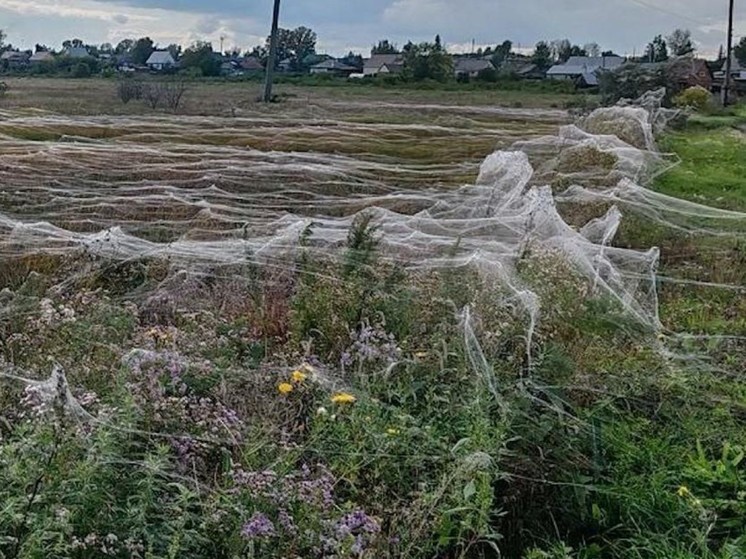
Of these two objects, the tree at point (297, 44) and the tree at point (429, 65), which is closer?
the tree at point (429, 65)

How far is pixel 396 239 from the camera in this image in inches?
173

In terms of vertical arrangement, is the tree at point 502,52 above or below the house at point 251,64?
above

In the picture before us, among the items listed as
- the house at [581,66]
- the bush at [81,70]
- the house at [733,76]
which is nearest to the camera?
the bush at [81,70]

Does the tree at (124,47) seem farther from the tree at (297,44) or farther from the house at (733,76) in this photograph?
the house at (733,76)

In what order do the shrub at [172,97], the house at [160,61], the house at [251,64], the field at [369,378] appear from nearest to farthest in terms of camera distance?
the field at [369,378]
the shrub at [172,97]
the house at [160,61]
the house at [251,64]

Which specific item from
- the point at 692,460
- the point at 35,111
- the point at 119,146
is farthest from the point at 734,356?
the point at 35,111

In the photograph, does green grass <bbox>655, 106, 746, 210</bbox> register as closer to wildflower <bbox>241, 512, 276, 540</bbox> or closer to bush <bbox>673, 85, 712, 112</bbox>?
bush <bbox>673, 85, 712, 112</bbox>

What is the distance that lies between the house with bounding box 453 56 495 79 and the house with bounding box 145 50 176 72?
8969 millimetres

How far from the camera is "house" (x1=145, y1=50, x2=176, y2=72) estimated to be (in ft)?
80.2

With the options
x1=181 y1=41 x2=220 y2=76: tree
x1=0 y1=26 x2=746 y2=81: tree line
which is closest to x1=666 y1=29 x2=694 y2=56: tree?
x1=0 y1=26 x2=746 y2=81: tree line

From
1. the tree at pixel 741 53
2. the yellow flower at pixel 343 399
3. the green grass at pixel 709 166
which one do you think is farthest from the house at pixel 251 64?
the yellow flower at pixel 343 399

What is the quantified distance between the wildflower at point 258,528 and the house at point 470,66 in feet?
83.9

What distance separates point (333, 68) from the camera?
102 ft

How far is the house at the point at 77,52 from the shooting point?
2402cm
